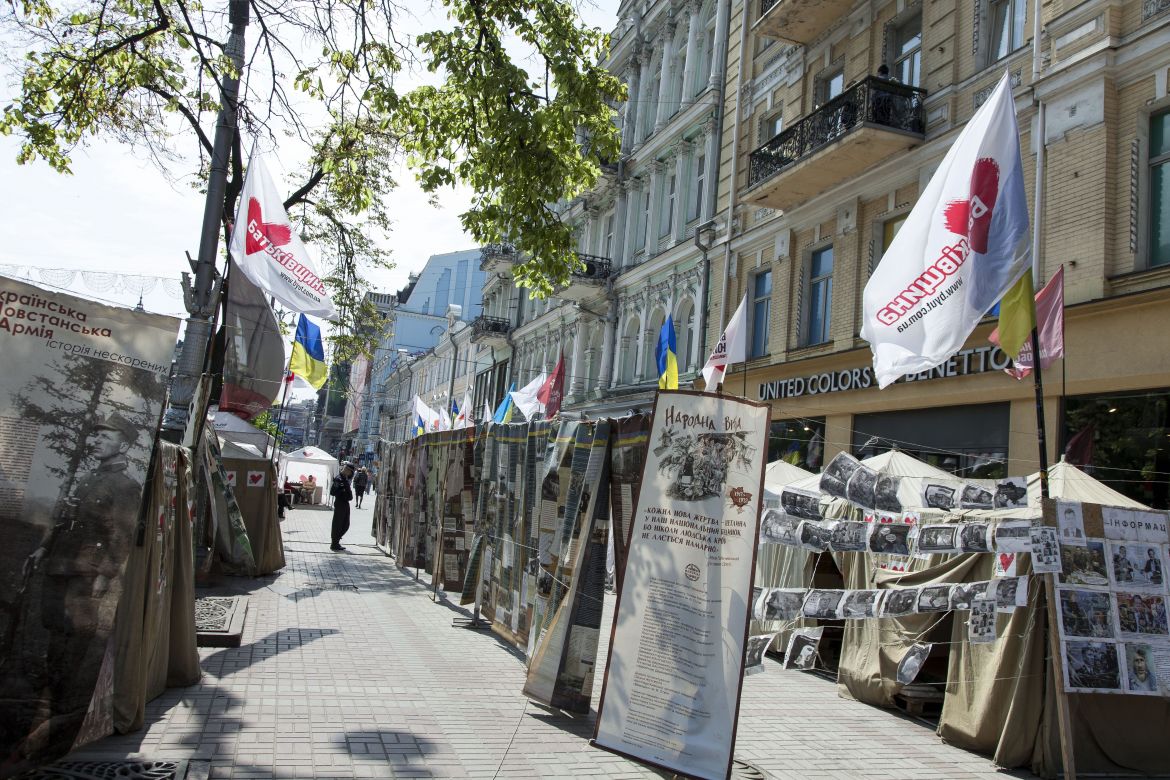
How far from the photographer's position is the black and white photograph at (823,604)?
725cm

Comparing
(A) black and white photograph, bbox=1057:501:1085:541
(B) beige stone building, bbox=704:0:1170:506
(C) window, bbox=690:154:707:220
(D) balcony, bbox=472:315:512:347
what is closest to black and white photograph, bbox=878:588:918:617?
(A) black and white photograph, bbox=1057:501:1085:541

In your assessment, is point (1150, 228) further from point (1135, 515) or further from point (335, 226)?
point (335, 226)

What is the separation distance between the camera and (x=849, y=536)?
7.91m

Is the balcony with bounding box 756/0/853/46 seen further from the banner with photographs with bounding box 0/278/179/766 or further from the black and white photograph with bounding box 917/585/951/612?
the banner with photographs with bounding box 0/278/179/766

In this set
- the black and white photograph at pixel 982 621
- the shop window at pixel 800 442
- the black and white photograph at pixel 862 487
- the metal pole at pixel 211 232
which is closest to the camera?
the black and white photograph at pixel 982 621

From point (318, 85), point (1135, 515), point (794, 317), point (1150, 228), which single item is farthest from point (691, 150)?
point (1135, 515)

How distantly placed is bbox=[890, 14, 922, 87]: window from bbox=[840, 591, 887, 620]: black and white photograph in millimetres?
10691

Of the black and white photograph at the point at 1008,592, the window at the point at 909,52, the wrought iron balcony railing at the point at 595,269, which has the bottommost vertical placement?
the black and white photograph at the point at 1008,592

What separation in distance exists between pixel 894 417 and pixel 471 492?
281 inches

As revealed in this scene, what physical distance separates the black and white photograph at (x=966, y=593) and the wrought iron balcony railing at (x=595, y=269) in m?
20.9

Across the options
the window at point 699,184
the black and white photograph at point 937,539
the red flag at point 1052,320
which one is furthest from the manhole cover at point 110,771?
the window at point 699,184

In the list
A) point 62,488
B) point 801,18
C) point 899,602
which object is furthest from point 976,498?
point 801,18

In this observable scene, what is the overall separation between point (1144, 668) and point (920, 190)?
948cm

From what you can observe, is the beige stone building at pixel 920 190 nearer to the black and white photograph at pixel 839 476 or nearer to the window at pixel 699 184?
the window at pixel 699 184
